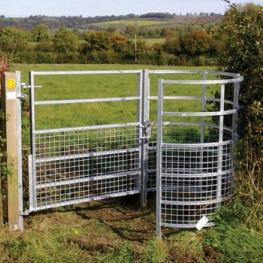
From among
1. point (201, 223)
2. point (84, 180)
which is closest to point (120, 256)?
point (201, 223)

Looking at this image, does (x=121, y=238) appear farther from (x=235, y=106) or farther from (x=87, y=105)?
(x=87, y=105)

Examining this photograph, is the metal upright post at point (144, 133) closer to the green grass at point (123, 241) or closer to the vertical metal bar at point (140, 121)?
the vertical metal bar at point (140, 121)

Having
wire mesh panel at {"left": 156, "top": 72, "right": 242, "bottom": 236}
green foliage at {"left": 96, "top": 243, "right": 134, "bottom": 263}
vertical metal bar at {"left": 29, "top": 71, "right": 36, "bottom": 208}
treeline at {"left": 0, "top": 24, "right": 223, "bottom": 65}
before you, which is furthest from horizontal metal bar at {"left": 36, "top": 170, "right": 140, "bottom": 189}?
treeline at {"left": 0, "top": 24, "right": 223, "bottom": 65}

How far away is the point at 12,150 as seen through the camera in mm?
6477

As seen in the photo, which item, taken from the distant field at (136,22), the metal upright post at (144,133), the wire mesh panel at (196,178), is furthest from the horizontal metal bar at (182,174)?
the distant field at (136,22)

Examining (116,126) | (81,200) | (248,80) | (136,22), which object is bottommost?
(81,200)

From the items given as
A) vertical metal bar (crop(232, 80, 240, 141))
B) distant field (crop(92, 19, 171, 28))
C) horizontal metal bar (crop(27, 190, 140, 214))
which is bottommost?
horizontal metal bar (crop(27, 190, 140, 214))

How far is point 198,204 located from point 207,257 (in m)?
0.79

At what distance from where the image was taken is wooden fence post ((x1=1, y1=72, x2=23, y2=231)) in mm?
6371

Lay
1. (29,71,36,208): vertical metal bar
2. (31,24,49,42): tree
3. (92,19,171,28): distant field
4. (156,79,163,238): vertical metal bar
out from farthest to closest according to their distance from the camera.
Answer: (92,19,171,28): distant field < (31,24,49,42): tree < (29,71,36,208): vertical metal bar < (156,79,163,238): vertical metal bar

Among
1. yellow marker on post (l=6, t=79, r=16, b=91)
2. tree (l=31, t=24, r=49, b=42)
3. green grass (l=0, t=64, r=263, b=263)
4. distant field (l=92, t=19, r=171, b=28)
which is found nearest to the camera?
green grass (l=0, t=64, r=263, b=263)

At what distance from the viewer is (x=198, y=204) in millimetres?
6445

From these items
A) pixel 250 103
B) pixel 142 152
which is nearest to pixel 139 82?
pixel 142 152

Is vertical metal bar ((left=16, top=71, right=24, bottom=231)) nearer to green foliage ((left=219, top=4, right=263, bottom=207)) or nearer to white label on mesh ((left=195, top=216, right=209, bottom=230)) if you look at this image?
white label on mesh ((left=195, top=216, right=209, bottom=230))
